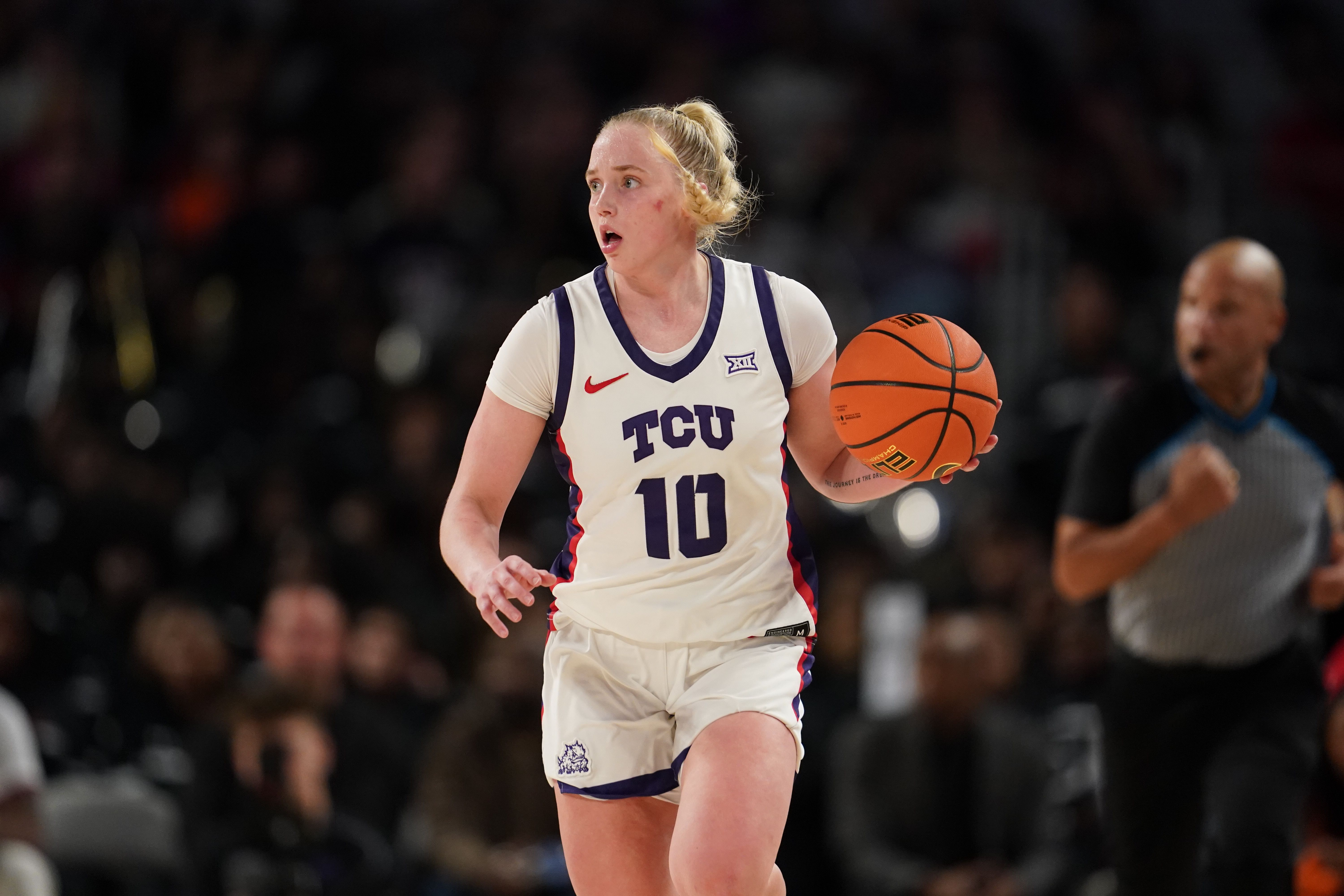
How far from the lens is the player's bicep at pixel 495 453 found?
13.3 ft

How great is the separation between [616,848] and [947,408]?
141cm

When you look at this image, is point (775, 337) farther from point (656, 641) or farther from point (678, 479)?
point (656, 641)

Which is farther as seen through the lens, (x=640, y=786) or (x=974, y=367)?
(x=974, y=367)

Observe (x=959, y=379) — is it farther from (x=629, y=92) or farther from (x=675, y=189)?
(x=629, y=92)

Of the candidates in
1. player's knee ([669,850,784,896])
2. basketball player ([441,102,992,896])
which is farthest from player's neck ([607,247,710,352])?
player's knee ([669,850,784,896])

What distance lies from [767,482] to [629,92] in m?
8.60

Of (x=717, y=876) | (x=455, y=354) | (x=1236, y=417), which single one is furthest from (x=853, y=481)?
(x=455, y=354)

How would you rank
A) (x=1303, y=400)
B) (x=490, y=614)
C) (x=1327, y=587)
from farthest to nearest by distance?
1. (x=1303, y=400)
2. (x=1327, y=587)
3. (x=490, y=614)

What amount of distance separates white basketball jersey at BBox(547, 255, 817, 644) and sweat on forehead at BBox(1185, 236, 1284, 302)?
1907 millimetres

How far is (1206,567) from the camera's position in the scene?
5.18m

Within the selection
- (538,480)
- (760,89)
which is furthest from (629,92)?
(538,480)

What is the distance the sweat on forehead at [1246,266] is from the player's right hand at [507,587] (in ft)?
8.99

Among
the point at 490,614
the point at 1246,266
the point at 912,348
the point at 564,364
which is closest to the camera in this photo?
the point at 490,614

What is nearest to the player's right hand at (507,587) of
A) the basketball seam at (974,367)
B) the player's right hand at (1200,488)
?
the basketball seam at (974,367)
